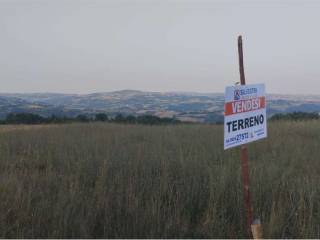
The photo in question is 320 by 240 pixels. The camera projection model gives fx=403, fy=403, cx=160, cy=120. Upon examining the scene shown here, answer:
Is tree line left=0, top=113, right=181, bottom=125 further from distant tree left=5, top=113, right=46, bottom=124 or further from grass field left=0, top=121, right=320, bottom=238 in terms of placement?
grass field left=0, top=121, right=320, bottom=238

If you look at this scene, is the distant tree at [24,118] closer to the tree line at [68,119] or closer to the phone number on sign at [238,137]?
the tree line at [68,119]

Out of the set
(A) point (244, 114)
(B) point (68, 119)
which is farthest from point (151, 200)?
(B) point (68, 119)

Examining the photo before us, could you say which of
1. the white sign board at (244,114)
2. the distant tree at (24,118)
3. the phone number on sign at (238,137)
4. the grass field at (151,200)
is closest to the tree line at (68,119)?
the distant tree at (24,118)

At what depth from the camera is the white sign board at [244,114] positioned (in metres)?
3.42

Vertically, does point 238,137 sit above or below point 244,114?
below

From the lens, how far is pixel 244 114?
3.57m

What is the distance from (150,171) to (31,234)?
228cm

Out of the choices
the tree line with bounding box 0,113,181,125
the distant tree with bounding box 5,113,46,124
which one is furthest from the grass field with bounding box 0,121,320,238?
the distant tree with bounding box 5,113,46,124

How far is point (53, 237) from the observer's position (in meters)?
3.70

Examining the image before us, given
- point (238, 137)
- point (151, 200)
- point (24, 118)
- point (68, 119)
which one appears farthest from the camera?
point (24, 118)

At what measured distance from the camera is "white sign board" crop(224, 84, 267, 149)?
3422mm

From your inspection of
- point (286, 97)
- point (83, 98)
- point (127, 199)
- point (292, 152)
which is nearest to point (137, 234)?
point (127, 199)

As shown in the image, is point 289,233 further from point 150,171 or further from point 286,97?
point 286,97

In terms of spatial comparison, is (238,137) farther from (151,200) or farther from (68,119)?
(68,119)
